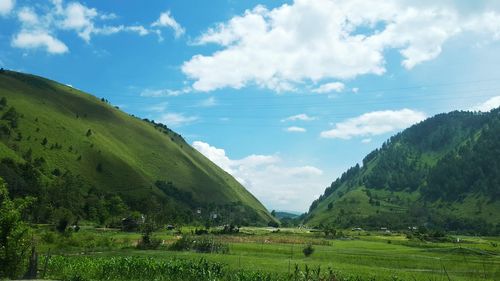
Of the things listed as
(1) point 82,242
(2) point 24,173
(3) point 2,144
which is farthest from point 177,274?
(3) point 2,144

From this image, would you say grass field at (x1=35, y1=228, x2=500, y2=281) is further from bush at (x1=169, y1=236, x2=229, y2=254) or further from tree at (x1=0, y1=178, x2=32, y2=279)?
tree at (x1=0, y1=178, x2=32, y2=279)

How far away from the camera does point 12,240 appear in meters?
35.4

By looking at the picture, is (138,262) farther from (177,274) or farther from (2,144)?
(2,144)

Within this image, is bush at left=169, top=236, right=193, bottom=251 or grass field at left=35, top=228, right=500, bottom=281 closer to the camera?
grass field at left=35, top=228, right=500, bottom=281

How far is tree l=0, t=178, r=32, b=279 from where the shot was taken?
3531cm

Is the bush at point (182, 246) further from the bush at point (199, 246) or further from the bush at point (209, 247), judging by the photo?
the bush at point (209, 247)

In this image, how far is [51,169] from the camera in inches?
7717

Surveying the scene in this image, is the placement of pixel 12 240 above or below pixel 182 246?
above

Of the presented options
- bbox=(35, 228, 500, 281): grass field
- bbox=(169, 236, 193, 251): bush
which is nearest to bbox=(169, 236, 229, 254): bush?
bbox=(169, 236, 193, 251): bush

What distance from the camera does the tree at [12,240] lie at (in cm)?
3531

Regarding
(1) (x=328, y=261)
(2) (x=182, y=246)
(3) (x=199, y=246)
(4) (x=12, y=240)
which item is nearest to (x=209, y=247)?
(3) (x=199, y=246)

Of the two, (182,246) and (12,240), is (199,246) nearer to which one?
(182,246)

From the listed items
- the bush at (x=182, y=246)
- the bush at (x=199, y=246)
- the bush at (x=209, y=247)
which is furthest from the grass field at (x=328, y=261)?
the bush at (x=209, y=247)

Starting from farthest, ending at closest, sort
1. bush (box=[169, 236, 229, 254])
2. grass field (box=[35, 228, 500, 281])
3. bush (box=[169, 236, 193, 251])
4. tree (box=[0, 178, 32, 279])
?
bush (box=[169, 236, 193, 251]) → bush (box=[169, 236, 229, 254]) → grass field (box=[35, 228, 500, 281]) → tree (box=[0, 178, 32, 279])
